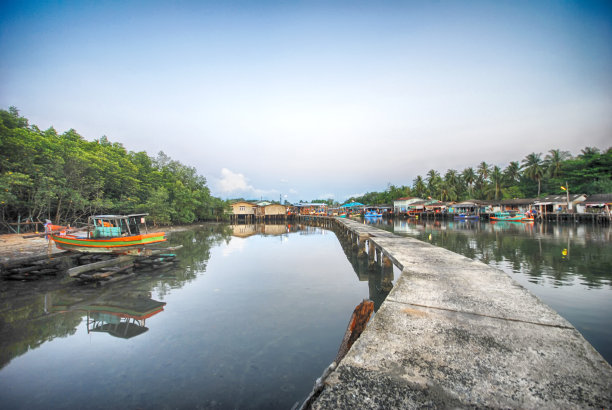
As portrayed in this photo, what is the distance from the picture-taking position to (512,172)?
5928 centimetres

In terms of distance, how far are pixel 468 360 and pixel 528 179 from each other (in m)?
73.4

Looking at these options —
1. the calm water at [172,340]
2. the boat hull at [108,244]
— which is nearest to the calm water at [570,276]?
the calm water at [172,340]

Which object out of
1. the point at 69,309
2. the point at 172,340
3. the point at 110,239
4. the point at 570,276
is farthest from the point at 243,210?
the point at 570,276

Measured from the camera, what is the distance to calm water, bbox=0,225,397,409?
13.9 ft

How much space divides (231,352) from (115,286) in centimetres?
693

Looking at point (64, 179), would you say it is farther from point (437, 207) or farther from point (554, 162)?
point (554, 162)

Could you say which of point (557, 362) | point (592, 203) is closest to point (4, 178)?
point (557, 362)

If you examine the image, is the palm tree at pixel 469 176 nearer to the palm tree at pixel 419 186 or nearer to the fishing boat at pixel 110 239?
the palm tree at pixel 419 186

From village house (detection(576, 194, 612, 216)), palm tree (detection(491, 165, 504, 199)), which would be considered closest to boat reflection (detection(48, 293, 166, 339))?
village house (detection(576, 194, 612, 216))

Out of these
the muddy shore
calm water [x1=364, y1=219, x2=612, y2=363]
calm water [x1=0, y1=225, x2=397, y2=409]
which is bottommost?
calm water [x1=0, y1=225, x2=397, y2=409]

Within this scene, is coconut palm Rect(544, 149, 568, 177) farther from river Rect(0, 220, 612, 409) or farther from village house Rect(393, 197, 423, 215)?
river Rect(0, 220, 612, 409)

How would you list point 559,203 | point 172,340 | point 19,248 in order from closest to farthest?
point 172,340 → point 19,248 → point 559,203

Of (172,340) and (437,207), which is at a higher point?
(437,207)

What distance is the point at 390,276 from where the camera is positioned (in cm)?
961
